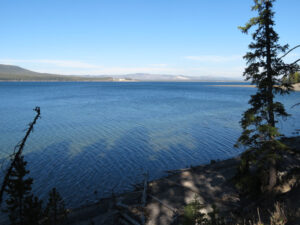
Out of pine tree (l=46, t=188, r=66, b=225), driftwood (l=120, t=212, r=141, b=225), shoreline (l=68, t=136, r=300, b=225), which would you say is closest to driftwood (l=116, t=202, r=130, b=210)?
shoreline (l=68, t=136, r=300, b=225)

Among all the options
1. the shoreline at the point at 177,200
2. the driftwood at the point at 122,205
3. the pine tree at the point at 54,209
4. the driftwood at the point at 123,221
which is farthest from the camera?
the driftwood at the point at 122,205

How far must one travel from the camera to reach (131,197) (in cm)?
1584

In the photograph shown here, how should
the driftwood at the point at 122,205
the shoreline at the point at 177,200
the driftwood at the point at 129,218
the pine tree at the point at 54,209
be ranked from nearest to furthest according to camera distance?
the pine tree at the point at 54,209 < the driftwood at the point at 129,218 < the shoreline at the point at 177,200 < the driftwood at the point at 122,205

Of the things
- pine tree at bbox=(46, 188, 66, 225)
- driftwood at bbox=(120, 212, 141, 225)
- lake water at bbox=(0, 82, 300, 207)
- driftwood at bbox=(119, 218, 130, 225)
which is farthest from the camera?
lake water at bbox=(0, 82, 300, 207)

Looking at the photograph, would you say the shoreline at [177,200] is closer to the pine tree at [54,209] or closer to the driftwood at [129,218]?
the driftwood at [129,218]

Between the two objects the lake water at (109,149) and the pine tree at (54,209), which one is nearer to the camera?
the pine tree at (54,209)

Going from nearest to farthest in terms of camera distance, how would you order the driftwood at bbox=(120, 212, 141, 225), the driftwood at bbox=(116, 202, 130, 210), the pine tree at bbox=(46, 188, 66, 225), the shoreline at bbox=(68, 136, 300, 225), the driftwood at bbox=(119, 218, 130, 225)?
the pine tree at bbox=(46, 188, 66, 225) → the driftwood at bbox=(120, 212, 141, 225) → the driftwood at bbox=(119, 218, 130, 225) → the shoreline at bbox=(68, 136, 300, 225) → the driftwood at bbox=(116, 202, 130, 210)

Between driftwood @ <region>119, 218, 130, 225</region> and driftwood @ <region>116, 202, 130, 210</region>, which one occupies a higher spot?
driftwood @ <region>116, 202, 130, 210</region>

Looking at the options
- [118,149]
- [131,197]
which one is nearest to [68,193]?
[131,197]

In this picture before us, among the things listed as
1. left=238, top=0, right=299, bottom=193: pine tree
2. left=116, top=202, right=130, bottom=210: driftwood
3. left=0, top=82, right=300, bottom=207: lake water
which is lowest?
left=0, top=82, right=300, bottom=207: lake water

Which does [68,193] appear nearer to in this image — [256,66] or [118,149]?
[118,149]

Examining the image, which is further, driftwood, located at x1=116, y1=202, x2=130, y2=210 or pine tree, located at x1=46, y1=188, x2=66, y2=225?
driftwood, located at x1=116, y1=202, x2=130, y2=210

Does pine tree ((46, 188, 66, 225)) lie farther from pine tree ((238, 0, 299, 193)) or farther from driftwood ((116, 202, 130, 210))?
pine tree ((238, 0, 299, 193))

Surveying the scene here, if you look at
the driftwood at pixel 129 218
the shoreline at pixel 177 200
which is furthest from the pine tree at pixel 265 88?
the driftwood at pixel 129 218
